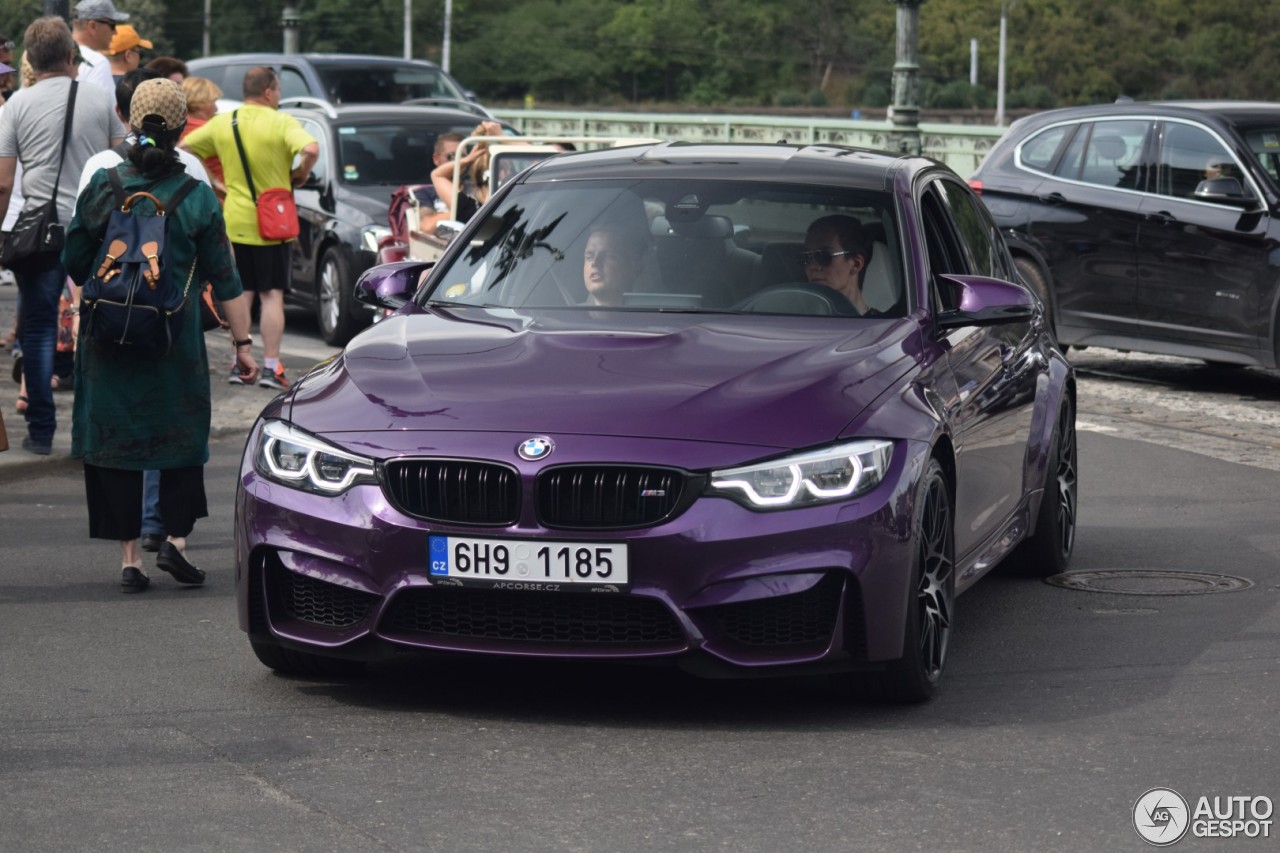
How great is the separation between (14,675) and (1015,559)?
3713 mm

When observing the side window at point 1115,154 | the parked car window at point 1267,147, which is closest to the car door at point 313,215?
the side window at point 1115,154

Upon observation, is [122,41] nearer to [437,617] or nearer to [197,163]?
[197,163]

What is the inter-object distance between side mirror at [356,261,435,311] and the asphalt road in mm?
1148

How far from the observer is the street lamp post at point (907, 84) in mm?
21922

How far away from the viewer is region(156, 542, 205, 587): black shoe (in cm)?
781

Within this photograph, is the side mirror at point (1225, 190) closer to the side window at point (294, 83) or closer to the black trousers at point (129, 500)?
the black trousers at point (129, 500)

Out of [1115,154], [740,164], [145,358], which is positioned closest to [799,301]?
[740,164]

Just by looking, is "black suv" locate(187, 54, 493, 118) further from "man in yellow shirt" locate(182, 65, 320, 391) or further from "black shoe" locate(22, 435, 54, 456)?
"black shoe" locate(22, 435, 54, 456)

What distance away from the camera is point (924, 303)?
683 cm

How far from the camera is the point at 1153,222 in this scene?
1388 cm

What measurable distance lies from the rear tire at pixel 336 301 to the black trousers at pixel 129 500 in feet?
28.1

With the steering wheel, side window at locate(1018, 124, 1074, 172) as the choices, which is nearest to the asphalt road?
the steering wheel

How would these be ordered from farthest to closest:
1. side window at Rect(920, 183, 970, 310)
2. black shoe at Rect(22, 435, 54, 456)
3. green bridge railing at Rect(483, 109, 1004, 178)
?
green bridge railing at Rect(483, 109, 1004, 178) → black shoe at Rect(22, 435, 54, 456) → side window at Rect(920, 183, 970, 310)

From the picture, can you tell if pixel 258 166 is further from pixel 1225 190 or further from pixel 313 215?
pixel 1225 190
